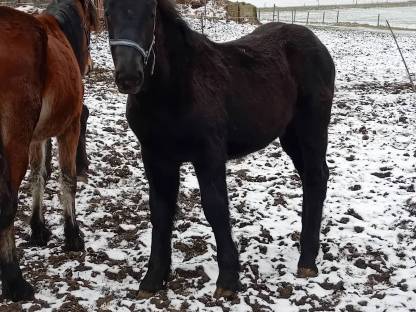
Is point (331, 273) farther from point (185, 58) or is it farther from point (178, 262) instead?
point (185, 58)

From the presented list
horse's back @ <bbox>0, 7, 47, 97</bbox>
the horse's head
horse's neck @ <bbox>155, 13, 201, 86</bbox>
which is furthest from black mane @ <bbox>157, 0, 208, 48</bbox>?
horse's back @ <bbox>0, 7, 47, 97</bbox>

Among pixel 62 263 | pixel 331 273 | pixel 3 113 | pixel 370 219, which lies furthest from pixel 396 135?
pixel 3 113

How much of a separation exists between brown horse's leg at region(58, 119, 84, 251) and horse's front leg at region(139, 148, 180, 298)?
94 centimetres

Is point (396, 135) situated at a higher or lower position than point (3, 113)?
lower

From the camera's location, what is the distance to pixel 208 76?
10.6ft

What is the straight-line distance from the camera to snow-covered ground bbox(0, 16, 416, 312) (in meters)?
3.38

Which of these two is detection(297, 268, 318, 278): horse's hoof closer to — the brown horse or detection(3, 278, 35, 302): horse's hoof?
the brown horse

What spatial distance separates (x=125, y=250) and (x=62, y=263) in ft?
1.79

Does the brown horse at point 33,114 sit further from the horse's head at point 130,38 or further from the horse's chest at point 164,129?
the horse's head at point 130,38

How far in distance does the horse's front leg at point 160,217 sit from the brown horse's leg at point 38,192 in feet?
4.10

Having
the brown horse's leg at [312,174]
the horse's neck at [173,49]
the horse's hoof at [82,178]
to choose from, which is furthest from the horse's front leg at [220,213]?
the horse's hoof at [82,178]

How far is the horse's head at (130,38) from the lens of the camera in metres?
2.54

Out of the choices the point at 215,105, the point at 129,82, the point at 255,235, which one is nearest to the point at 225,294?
the point at 255,235

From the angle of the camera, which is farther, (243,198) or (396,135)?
Answer: (396,135)
